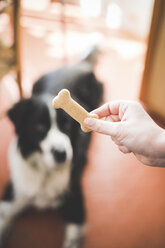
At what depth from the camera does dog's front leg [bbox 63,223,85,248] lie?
1139 mm

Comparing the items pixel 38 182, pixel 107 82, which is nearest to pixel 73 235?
pixel 38 182

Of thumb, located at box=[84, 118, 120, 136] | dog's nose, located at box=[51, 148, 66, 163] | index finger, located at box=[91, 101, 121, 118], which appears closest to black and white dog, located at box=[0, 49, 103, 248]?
dog's nose, located at box=[51, 148, 66, 163]

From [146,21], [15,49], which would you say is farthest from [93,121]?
[146,21]

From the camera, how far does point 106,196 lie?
4.46ft

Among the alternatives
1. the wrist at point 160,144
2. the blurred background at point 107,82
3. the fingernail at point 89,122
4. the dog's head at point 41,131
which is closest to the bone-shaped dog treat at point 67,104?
the fingernail at point 89,122

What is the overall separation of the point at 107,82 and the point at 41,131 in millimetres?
1128

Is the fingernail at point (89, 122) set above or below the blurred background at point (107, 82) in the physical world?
above

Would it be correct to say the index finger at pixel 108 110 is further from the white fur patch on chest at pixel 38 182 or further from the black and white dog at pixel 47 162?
the white fur patch on chest at pixel 38 182

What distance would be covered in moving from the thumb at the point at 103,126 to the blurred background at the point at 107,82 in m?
0.62

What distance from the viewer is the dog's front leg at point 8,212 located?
1172 millimetres

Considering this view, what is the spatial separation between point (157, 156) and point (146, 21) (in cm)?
239

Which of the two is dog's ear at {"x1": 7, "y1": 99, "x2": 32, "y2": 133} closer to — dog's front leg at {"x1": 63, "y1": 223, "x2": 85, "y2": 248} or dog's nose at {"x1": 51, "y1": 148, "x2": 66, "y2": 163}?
dog's nose at {"x1": 51, "y1": 148, "x2": 66, "y2": 163}

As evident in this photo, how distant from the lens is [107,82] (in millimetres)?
2078

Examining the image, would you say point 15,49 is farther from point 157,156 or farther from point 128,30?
point 128,30
